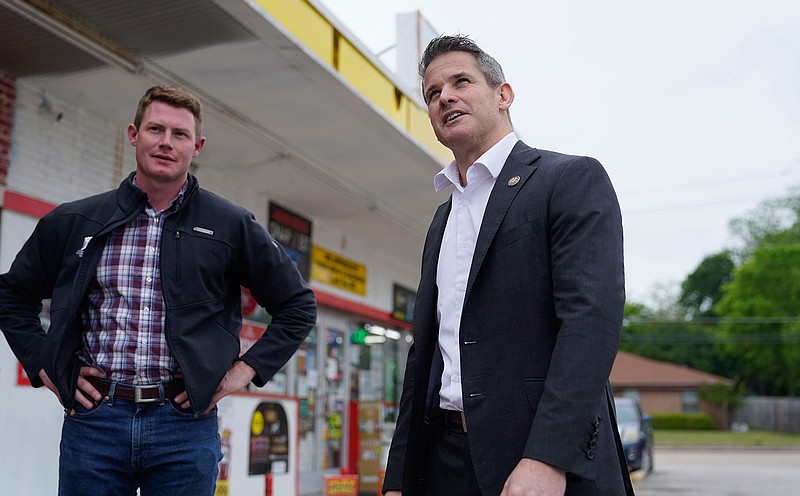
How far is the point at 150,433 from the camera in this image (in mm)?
2611

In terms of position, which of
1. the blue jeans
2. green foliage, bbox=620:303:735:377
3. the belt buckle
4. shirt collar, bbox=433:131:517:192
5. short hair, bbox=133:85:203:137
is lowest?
the blue jeans

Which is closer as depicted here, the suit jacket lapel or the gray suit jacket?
the gray suit jacket

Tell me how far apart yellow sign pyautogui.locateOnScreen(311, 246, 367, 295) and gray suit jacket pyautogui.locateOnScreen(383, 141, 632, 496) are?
30.6 ft

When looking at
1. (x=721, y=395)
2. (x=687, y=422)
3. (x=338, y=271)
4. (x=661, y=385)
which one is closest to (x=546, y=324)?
(x=338, y=271)

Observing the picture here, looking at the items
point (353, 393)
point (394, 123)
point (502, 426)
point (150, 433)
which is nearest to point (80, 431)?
point (150, 433)

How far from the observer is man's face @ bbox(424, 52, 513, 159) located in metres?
2.42

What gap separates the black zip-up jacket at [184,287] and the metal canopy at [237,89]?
317 cm

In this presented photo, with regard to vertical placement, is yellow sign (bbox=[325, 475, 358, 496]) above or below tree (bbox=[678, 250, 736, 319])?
below

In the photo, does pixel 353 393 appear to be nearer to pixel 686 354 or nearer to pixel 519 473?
pixel 519 473

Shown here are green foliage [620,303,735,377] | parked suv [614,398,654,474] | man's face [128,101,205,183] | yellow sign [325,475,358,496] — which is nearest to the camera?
man's face [128,101,205,183]

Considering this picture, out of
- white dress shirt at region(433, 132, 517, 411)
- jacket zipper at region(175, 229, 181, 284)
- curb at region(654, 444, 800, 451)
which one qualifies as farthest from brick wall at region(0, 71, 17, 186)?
curb at region(654, 444, 800, 451)

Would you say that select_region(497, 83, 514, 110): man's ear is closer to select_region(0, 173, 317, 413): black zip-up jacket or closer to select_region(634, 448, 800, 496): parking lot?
select_region(0, 173, 317, 413): black zip-up jacket

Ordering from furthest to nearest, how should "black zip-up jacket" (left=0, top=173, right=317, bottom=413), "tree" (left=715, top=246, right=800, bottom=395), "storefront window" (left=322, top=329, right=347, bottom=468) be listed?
"tree" (left=715, top=246, right=800, bottom=395) → "storefront window" (left=322, top=329, right=347, bottom=468) → "black zip-up jacket" (left=0, top=173, right=317, bottom=413)

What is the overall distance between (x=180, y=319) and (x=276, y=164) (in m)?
6.70
